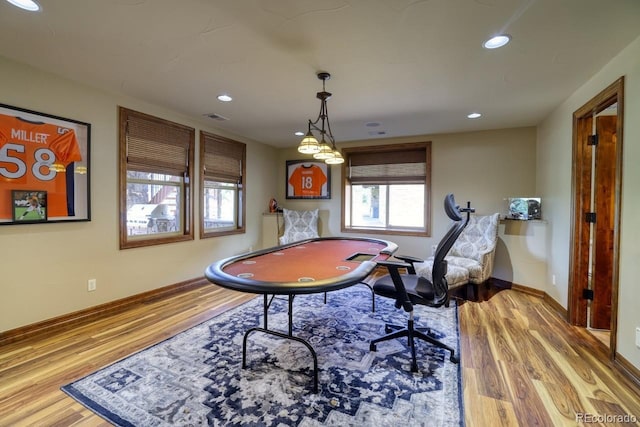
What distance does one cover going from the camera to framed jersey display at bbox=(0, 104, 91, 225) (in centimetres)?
249

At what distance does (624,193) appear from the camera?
85.9 inches

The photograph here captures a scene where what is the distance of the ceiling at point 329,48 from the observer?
5.88 feet

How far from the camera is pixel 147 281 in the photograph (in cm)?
367

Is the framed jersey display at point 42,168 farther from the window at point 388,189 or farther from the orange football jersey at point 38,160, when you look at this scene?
the window at point 388,189

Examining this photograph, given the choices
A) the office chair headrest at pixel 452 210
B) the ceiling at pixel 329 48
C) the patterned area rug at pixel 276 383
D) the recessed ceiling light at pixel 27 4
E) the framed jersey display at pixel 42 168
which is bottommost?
the patterned area rug at pixel 276 383

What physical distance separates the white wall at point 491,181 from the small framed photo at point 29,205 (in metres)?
4.52

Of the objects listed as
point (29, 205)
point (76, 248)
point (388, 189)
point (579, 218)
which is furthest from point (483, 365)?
point (29, 205)

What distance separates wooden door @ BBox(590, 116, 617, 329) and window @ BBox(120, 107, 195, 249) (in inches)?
185

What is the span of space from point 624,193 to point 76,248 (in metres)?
4.76

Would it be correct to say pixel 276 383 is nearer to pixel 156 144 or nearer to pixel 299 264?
pixel 299 264

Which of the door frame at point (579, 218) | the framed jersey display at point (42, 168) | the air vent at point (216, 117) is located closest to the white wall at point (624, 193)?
the door frame at point (579, 218)

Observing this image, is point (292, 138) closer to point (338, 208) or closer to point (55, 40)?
point (338, 208)

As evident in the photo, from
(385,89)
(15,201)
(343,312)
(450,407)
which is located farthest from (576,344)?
(15,201)

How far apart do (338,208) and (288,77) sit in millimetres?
3181
